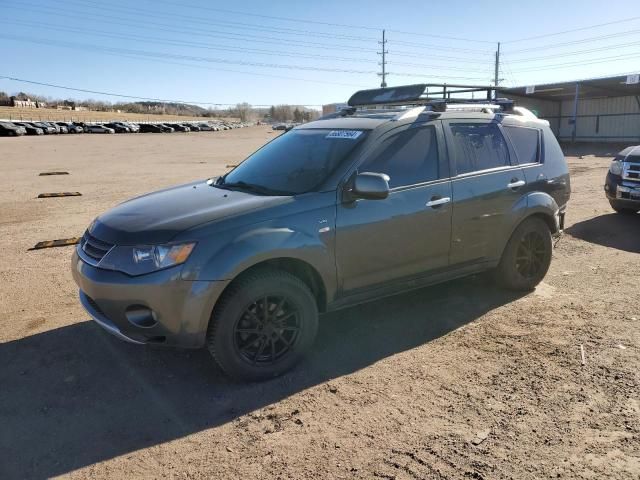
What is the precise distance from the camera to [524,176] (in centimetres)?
517

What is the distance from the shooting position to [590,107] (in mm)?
35406

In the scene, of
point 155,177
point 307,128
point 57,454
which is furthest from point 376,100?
point 155,177

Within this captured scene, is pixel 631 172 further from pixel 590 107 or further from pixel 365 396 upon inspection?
pixel 590 107

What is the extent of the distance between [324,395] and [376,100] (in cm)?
329

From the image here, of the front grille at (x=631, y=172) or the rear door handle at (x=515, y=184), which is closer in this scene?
the rear door handle at (x=515, y=184)

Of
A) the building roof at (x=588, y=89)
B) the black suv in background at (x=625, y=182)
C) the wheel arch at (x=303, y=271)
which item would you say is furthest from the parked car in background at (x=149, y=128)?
the wheel arch at (x=303, y=271)

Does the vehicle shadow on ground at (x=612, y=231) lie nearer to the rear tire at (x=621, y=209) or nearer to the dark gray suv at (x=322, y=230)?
the rear tire at (x=621, y=209)

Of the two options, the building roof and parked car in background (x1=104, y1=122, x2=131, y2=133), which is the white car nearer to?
parked car in background (x1=104, y1=122, x2=131, y2=133)

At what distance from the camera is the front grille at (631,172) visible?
27.7 ft

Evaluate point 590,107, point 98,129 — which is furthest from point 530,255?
point 98,129

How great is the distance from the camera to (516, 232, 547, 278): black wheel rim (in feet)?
17.4

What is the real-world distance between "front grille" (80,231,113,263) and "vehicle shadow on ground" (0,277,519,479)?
0.86 metres

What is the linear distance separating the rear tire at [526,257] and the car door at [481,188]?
18cm

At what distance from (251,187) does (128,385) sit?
1772 millimetres
